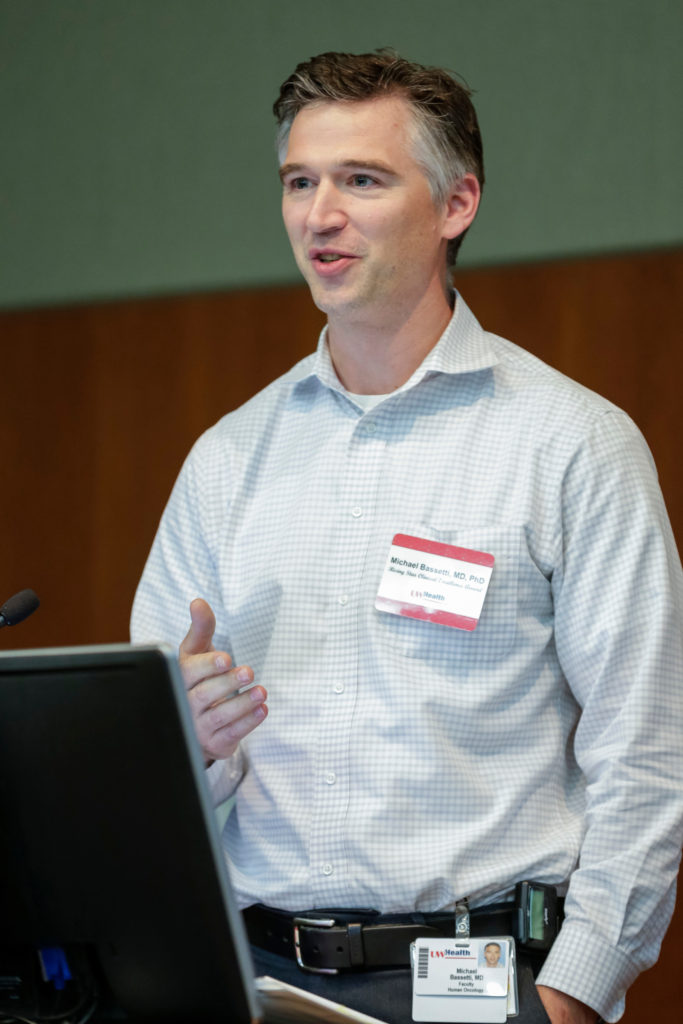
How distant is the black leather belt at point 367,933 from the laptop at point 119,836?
591 millimetres

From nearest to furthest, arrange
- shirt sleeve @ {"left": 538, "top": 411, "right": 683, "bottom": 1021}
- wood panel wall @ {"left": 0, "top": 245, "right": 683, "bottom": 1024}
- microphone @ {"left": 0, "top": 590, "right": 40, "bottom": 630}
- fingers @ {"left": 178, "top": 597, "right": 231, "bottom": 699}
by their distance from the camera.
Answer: microphone @ {"left": 0, "top": 590, "right": 40, "bottom": 630} < fingers @ {"left": 178, "top": 597, "right": 231, "bottom": 699} < shirt sleeve @ {"left": 538, "top": 411, "right": 683, "bottom": 1021} < wood panel wall @ {"left": 0, "top": 245, "right": 683, "bottom": 1024}

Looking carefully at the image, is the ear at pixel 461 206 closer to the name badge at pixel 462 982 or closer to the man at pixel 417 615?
the man at pixel 417 615

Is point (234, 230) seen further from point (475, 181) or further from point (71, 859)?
point (71, 859)

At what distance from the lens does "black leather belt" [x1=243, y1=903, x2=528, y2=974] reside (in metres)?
1.74

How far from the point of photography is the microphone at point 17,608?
4.91 feet

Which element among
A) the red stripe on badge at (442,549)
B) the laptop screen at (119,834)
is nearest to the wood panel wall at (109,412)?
the red stripe on badge at (442,549)

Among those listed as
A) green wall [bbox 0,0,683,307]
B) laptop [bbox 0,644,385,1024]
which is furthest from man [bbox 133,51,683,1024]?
green wall [bbox 0,0,683,307]

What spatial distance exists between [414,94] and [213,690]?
43.2 inches

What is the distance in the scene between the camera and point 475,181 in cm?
220

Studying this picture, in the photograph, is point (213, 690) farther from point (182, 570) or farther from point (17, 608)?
point (182, 570)

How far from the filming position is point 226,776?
201 centimetres

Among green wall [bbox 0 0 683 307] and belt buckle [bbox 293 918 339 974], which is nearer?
belt buckle [bbox 293 918 339 974]

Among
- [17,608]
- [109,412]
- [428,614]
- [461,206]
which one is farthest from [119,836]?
[109,412]

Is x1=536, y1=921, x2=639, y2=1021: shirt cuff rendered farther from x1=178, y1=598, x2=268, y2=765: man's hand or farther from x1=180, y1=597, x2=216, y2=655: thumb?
x1=180, y1=597, x2=216, y2=655: thumb
